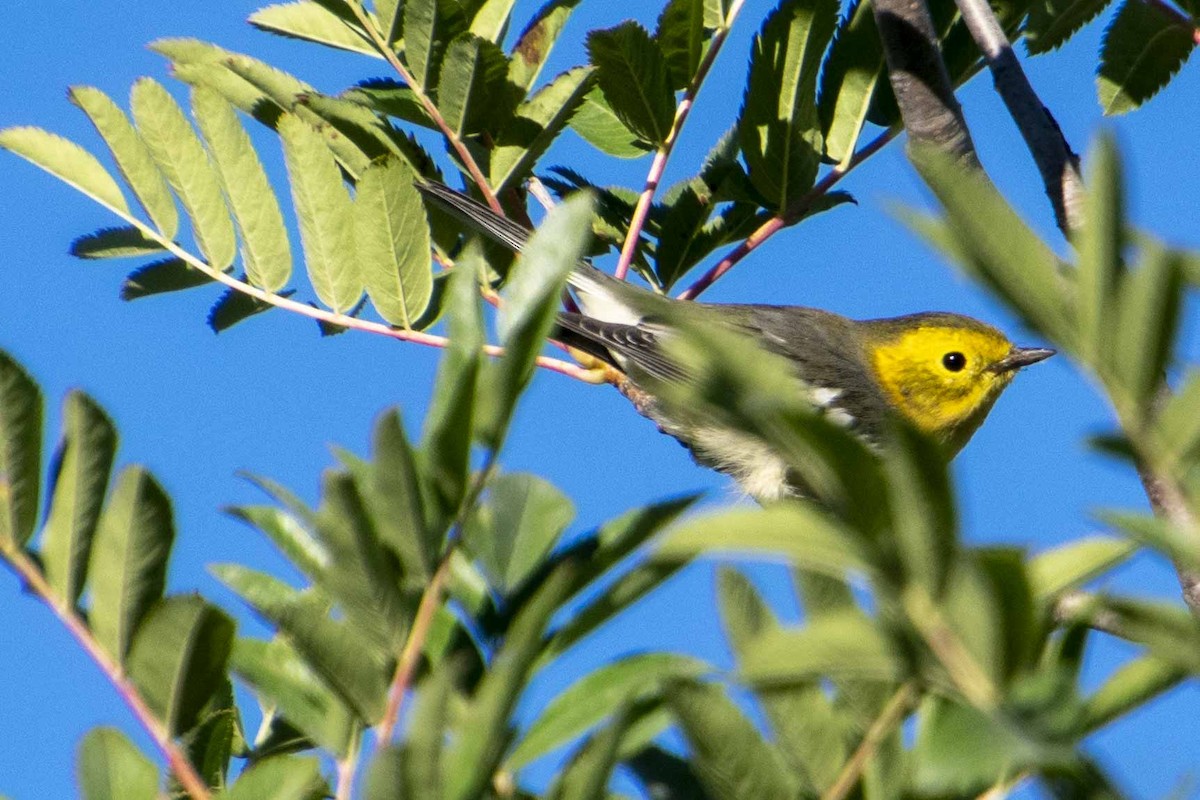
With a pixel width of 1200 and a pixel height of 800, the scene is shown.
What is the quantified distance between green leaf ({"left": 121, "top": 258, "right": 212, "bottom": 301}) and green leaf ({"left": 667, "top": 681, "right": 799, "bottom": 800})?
2318 millimetres

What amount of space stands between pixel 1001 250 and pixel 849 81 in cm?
256

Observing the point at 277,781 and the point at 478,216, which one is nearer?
the point at 277,781

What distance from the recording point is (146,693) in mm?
1251

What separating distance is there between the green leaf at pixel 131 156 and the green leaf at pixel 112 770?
1.77 meters

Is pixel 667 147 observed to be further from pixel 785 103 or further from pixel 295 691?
pixel 295 691

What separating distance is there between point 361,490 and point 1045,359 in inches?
186

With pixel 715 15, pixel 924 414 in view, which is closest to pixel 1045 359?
pixel 924 414

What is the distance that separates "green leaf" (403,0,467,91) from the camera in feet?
9.51

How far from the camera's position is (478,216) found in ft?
10.2

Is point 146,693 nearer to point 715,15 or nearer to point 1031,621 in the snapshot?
point 1031,621

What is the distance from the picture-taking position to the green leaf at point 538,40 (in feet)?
10.1

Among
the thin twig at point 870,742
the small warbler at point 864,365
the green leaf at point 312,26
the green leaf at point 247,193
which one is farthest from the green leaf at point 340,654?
the small warbler at point 864,365

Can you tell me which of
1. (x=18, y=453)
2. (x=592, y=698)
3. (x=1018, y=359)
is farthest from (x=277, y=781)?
(x=1018, y=359)

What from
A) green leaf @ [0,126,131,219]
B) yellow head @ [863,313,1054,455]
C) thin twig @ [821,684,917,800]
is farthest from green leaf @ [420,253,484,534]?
yellow head @ [863,313,1054,455]
